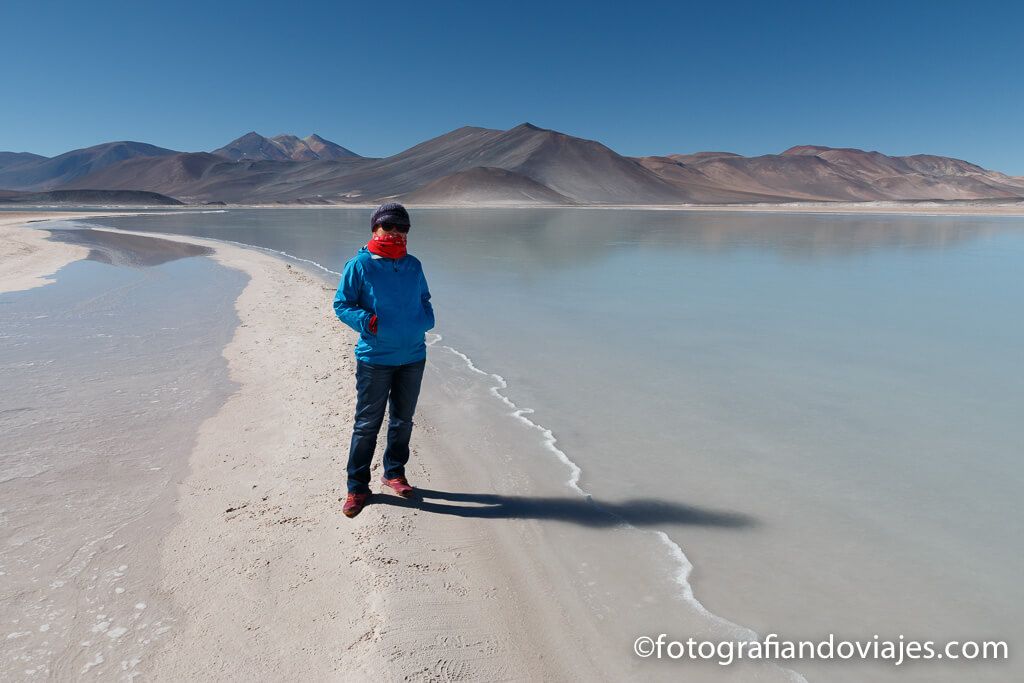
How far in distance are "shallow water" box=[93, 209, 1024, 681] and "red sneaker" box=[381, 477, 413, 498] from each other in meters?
0.64

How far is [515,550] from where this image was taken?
2.75 meters

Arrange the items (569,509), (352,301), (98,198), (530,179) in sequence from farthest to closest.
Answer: (530,179)
(98,198)
(569,509)
(352,301)

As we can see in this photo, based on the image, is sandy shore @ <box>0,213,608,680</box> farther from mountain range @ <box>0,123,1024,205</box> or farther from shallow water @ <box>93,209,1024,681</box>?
mountain range @ <box>0,123,1024,205</box>

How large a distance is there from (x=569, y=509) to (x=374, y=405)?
1136mm

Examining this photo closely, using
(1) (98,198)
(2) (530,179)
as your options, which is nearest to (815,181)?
(2) (530,179)

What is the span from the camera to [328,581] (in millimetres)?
2428

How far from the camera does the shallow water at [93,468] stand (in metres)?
2.13

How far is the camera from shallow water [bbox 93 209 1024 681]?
2434mm

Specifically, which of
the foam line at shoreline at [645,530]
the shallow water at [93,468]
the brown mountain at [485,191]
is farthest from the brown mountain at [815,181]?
the foam line at shoreline at [645,530]

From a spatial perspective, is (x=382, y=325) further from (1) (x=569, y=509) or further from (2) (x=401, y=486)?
(1) (x=569, y=509)

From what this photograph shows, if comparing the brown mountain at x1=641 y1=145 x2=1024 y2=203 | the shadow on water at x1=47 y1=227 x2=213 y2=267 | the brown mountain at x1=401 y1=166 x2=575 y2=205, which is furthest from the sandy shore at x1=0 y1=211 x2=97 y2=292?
the brown mountain at x1=641 y1=145 x2=1024 y2=203

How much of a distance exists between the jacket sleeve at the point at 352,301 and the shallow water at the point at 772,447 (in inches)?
52.5

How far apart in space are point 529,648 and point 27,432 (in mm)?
3716

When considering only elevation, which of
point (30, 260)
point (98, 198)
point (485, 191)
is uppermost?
point (485, 191)
